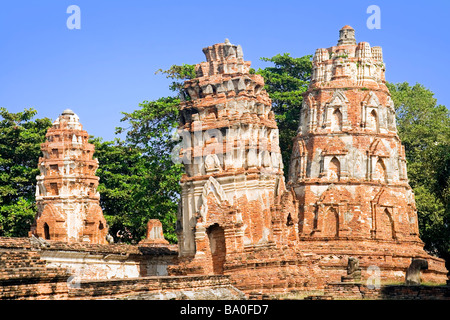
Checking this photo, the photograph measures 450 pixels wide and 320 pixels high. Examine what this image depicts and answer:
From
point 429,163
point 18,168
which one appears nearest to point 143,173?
point 18,168

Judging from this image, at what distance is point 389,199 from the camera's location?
139 feet

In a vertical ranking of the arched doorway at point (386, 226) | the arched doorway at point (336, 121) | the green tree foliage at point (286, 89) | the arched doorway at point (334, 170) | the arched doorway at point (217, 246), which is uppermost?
the green tree foliage at point (286, 89)

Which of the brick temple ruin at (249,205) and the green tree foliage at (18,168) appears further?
the green tree foliage at (18,168)

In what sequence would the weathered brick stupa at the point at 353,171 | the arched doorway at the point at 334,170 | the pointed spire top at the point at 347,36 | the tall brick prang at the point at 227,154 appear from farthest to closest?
1. the pointed spire top at the point at 347,36
2. the arched doorway at the point at 334,170
3. the weathered brick stupa at the point at 353,171
4. the tall brick prang at the point at 227,154

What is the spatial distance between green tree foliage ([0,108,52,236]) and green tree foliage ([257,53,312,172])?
13468 mm

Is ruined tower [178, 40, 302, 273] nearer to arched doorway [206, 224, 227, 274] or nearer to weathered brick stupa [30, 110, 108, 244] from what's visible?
arched doorway [206, 224, 227, 274]

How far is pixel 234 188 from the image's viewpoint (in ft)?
93.3

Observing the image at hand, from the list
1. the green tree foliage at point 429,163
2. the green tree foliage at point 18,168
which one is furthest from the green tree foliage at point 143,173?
the green tree foliage at point 429,163

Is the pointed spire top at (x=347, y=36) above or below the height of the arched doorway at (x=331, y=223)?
above

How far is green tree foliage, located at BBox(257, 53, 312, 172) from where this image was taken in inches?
2020

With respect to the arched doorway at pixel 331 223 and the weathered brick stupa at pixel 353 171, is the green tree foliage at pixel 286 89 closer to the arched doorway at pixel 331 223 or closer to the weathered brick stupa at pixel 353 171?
the weathered brick stupa at pixel 353 171

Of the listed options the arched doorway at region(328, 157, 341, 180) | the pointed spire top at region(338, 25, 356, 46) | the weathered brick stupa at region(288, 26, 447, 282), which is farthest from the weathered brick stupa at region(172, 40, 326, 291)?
the pointed spire top at region(338, 25, 356, 46)

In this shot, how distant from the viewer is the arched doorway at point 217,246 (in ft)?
92.6

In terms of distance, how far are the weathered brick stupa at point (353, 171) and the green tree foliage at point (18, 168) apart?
13777 mm
